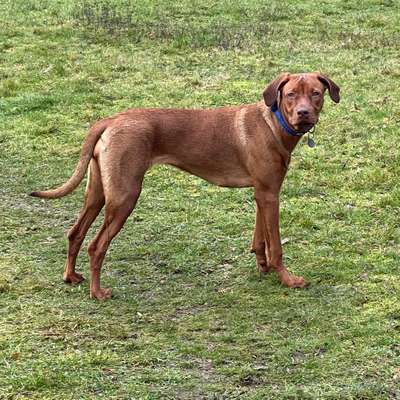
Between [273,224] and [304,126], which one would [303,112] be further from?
[273,224]

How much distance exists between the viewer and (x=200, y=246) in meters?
7.59

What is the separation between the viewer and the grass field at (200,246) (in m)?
5.45

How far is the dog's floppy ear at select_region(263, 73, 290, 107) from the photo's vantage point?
6.61m

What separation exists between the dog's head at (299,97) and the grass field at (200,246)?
1224mm

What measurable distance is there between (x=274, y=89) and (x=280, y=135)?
1.11 ft

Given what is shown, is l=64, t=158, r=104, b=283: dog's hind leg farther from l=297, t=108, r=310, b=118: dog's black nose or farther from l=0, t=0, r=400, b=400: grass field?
l=297, t=108, r=310, b=118: dog's black nose

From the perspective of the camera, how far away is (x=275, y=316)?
6238 mm

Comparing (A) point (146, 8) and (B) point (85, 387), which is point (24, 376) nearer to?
(B) point (85, 387)

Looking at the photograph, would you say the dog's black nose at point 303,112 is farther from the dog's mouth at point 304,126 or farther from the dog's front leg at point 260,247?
the dog's front leg at point 260,247

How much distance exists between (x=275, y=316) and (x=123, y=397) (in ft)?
4.86

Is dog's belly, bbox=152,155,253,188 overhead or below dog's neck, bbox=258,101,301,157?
below

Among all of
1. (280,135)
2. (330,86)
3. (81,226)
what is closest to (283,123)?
(280,135)

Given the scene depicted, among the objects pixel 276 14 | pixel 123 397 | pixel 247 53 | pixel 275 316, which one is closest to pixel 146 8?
pixel 276 14

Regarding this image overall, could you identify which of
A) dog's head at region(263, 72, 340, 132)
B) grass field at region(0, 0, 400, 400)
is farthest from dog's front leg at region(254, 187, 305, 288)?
dog's head at region(263, 72, 340, 132)
